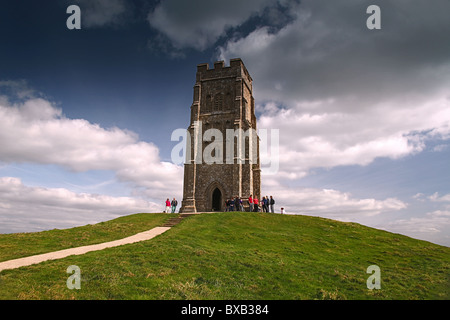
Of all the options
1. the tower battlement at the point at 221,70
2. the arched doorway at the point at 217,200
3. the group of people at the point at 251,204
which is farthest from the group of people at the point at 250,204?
the tower battlement at the point at 221,70

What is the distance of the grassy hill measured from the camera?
962 cm

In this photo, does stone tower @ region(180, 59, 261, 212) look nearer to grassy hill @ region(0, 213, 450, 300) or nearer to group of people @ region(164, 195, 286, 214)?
group of people @ region(164, 195, 286, 214)

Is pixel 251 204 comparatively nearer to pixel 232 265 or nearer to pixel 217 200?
pixel 217 200

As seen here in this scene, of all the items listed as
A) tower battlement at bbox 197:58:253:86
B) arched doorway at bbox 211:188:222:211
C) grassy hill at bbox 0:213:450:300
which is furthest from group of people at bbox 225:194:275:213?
tower battlement at bbox 197:58:253:86

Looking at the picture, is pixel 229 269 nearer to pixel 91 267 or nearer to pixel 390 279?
pixel 91 267

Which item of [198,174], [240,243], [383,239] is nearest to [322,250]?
[240,243]

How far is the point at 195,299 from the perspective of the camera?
29.1 feet

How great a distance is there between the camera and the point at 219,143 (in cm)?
3719

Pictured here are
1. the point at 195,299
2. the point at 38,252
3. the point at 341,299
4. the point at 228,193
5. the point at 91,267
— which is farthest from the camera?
the point at 228,193

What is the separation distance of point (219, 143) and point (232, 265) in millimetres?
25473

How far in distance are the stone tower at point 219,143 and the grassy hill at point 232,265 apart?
11.7 metres

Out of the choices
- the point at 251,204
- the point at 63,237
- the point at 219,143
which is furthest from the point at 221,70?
the point at 63,237

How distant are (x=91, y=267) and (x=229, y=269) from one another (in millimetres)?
5542

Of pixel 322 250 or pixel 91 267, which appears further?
pixel 322 250
